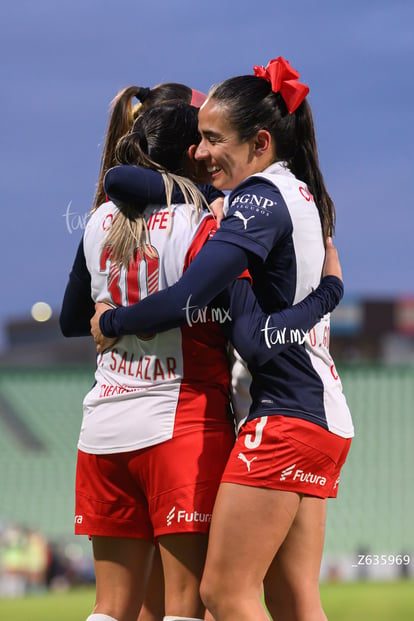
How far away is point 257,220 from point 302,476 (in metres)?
0.62

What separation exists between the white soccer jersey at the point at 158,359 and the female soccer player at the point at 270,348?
0.26ft

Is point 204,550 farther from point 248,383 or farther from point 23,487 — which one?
point 23,487

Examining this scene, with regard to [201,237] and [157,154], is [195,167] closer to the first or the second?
[157,154]

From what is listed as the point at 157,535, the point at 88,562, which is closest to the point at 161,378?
the point at 157,535

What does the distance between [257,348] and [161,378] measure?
26cm

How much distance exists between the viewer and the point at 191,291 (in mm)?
2414

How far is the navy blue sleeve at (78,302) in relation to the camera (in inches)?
110

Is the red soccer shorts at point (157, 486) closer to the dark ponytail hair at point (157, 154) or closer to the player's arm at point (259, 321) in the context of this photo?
the player's arm at point (259, 321)

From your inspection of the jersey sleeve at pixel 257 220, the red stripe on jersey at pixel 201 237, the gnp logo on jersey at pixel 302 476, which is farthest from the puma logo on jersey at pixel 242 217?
the gnp logo on jersey at pixel 302 476

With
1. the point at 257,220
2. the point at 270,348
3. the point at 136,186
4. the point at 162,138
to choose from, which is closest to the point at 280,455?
the point at 270,348

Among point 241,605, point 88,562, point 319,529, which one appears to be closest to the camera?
point 241,605

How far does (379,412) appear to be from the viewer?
22328mm

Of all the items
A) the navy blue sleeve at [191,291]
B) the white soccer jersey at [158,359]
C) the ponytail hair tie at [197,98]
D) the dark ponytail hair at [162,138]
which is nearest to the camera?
the navy blue sleeve at [191,291]

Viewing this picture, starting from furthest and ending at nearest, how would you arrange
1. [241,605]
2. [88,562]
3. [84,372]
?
[84,372], [88,562], [241,605]
